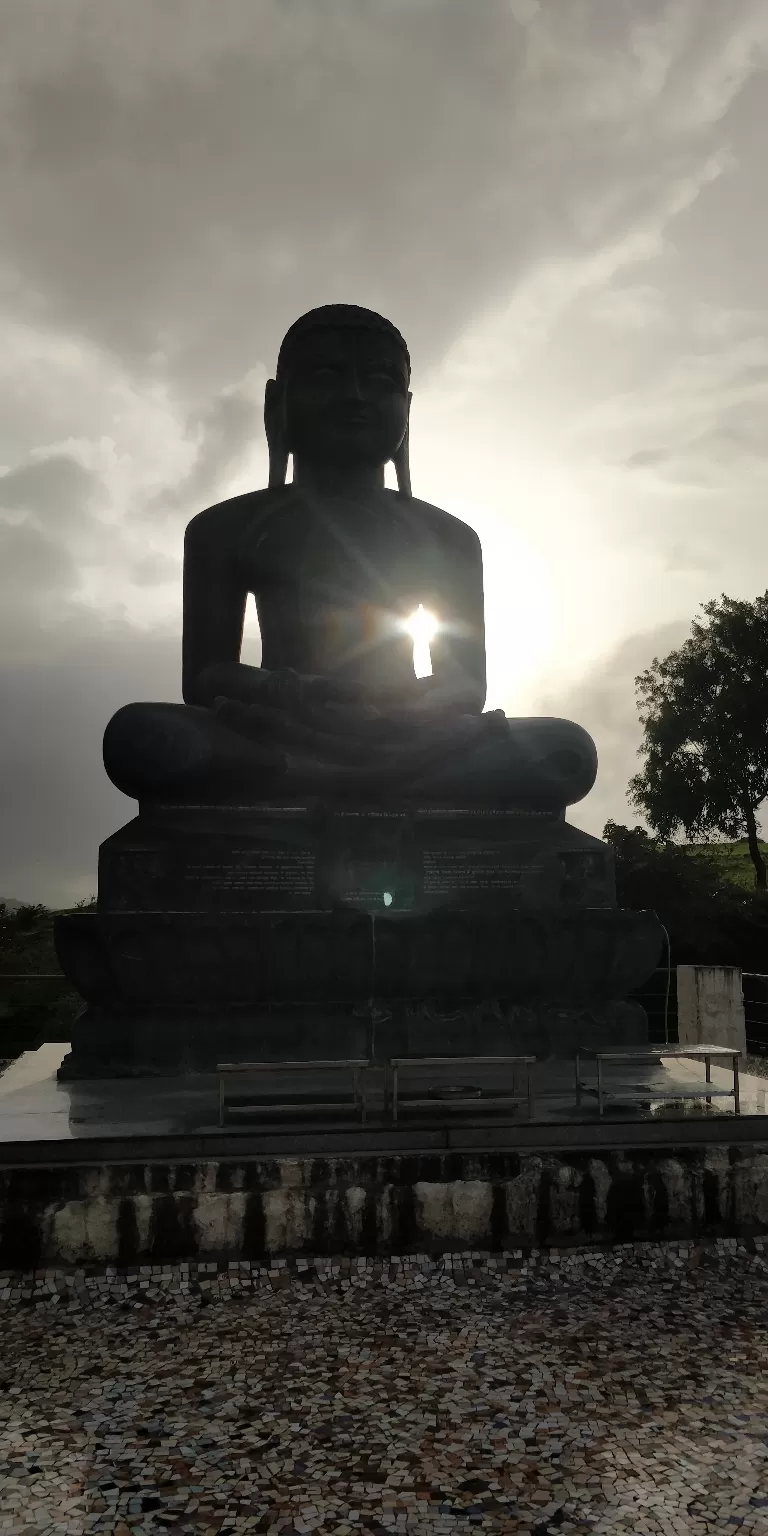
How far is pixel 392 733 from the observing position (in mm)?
7301

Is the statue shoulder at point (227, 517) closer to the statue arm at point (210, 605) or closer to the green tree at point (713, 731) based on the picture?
the statue arm at point (210, 605)

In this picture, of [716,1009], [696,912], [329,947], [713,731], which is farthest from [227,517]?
[713,731]

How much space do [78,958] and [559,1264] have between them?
10.8ft

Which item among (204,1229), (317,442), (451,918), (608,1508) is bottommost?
(608,1508)

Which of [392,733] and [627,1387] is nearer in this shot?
[627,1387]

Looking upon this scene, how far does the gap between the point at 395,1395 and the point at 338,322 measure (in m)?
7.58

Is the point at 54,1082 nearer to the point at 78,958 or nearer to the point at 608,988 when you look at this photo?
the point at 78,958

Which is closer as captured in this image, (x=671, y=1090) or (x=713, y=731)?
(x=671, y=1090)

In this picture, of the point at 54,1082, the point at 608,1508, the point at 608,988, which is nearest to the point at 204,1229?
the point at 608,1508

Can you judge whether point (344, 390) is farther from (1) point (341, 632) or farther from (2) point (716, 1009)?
(2) point (716, 1009)

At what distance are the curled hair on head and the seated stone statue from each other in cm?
2

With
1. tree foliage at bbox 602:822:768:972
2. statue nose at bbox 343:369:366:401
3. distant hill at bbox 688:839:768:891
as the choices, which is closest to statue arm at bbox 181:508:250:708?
statue nose at bbox 343:369:366:401

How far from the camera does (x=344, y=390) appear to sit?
838 cm

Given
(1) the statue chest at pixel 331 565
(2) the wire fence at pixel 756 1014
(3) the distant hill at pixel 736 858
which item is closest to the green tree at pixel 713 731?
(3) the distant hill at pixel 736 858
